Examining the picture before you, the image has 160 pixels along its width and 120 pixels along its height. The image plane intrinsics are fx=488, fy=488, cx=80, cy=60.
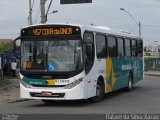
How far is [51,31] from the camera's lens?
1738 centimetres

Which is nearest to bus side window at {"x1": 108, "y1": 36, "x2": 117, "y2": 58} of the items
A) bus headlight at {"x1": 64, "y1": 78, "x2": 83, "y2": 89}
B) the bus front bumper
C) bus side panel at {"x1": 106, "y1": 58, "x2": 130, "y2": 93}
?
bus side panel at {"x1": 106, "y1": 58, "x2": 130, "y2": 93}

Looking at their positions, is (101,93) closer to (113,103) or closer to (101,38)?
(113,103)

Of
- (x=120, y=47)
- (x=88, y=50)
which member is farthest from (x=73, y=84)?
(x=120, y=47)

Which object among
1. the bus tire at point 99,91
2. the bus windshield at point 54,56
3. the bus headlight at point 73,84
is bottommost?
the bus tire at point 99,91

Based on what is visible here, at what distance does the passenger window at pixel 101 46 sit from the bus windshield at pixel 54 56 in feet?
6.24

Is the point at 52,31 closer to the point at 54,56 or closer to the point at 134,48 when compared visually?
the point at 54,56

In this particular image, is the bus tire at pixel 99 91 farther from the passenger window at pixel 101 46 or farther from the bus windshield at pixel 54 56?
the bus windshield at pixel 54 56

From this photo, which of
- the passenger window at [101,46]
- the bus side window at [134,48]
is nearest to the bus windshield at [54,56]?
the passenger window at [101,46]

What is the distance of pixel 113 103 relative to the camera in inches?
727

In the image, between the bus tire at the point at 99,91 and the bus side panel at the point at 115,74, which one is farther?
the bus side panel at the point at 115,74

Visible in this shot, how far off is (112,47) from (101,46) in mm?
1699

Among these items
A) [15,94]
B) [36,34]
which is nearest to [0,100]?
[15,94]

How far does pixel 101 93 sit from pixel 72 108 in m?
2.74

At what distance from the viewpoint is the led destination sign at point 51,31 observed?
17.2m
